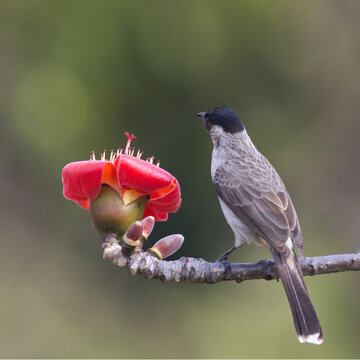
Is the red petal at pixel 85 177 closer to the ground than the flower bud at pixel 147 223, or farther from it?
farther from it

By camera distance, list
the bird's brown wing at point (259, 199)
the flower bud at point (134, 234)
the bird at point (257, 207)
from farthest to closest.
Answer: the bird's brown wing at point (259, 199)
the bird at point (257, 207)
the flower bud at point (134, 234)

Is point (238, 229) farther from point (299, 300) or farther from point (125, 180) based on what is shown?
point (125, 180)

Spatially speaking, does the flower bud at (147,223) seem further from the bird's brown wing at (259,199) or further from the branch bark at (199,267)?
the bird's brown wing at (259,199)

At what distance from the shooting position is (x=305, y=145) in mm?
8406

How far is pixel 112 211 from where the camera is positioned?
9.90 feet

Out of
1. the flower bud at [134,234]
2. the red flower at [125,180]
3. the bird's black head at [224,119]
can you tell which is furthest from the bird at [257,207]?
the flower bud at [134,234]

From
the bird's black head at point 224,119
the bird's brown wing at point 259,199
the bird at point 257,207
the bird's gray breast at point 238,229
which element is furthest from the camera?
the bird's black head at point 224,119

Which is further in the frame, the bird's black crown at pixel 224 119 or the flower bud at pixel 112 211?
the bird's black crown at pixel 224 119

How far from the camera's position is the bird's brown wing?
4.05 m

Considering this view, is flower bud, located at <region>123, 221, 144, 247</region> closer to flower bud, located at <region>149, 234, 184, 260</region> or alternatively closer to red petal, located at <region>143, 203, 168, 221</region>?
flower bud, located at <region>149, 234, 184, 260</region>

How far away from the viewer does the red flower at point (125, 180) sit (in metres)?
2.85

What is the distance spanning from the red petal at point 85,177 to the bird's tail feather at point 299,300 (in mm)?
1185

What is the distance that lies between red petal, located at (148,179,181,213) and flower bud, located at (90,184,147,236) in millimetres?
65

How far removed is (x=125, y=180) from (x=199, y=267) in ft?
1.80
